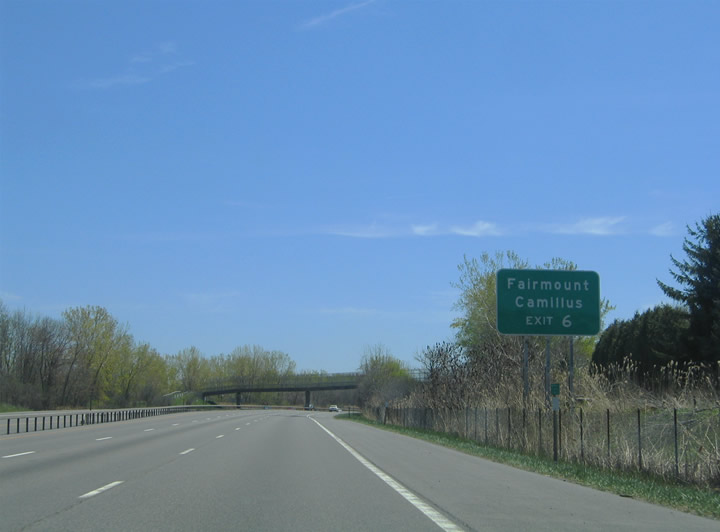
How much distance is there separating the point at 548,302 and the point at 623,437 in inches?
227

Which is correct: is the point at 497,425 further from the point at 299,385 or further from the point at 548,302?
the point at 299,385

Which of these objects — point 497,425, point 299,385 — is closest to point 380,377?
point 299,385

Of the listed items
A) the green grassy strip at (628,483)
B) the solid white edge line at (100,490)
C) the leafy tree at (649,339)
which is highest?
the leafy tree at (649,339)

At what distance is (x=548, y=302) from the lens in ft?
80.7

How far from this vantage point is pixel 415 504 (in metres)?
12.0

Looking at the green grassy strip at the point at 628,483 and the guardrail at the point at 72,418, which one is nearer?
the green grassy strip at the point at 628,483

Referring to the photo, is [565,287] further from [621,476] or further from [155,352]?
[155,352]

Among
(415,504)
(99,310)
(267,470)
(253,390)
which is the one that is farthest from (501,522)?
(253,390)

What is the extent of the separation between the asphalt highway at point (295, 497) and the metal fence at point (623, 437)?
8.85 feet

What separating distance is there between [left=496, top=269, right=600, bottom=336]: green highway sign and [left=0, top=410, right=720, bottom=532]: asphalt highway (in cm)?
532

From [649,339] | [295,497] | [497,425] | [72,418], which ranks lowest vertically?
[72,418]

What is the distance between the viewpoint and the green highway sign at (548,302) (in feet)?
79.8

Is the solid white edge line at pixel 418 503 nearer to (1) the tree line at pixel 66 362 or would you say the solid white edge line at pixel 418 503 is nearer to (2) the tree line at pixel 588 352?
(2) the tree line at pixel 588 352

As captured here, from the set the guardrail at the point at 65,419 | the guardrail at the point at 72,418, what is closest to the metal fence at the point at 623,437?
the guardrail at the point at 65,419
